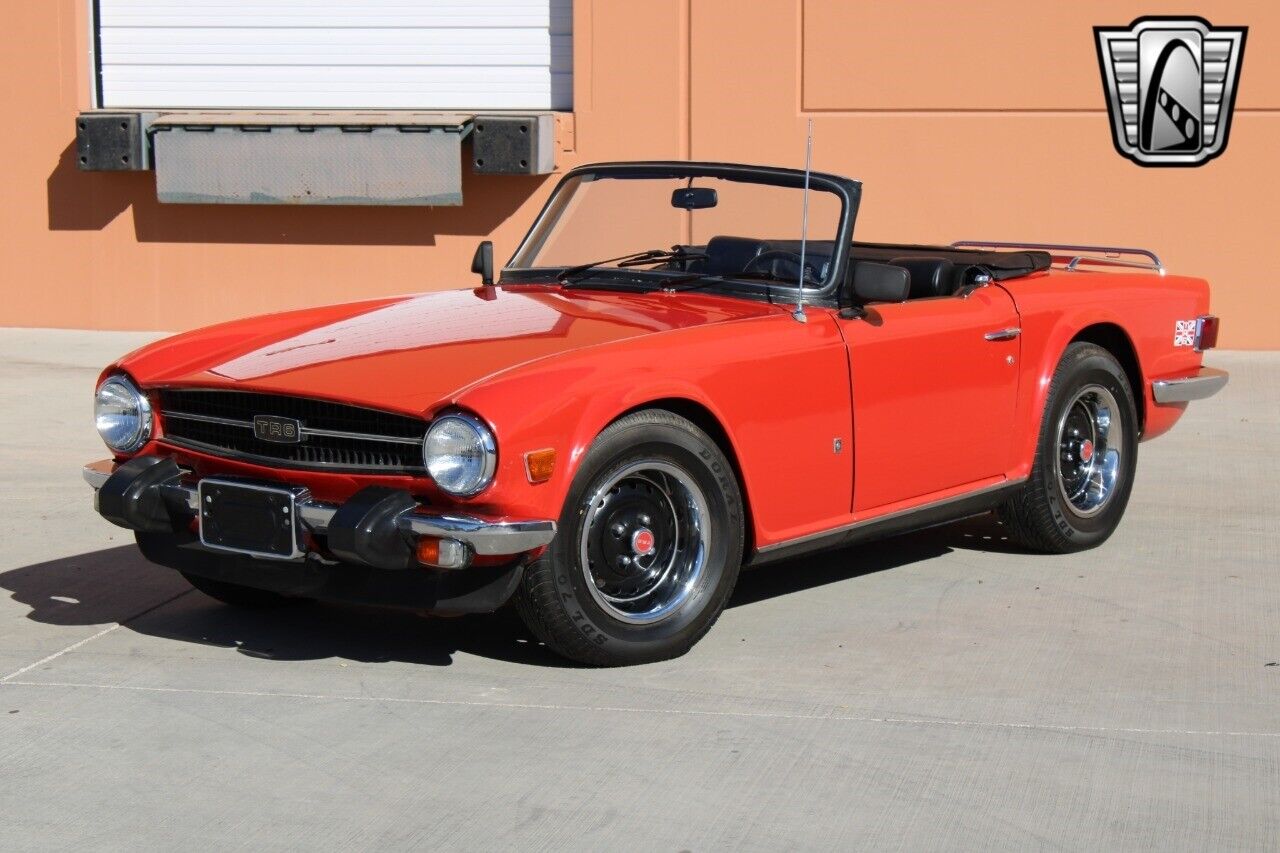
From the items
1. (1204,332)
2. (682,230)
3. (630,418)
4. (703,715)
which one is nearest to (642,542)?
(630,418)

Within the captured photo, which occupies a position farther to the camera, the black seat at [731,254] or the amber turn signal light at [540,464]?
the black seat at [731,254]

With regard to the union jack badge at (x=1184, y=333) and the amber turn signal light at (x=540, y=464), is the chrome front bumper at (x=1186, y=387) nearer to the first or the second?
the union jack badge at (x=1184, y=333)

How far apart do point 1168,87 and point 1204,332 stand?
5680 millimetres

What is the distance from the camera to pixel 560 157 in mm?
12992

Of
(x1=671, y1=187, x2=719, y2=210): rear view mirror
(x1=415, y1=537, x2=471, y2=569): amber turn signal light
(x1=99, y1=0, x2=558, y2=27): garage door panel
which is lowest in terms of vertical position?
(x1=415, y1=537, x2=471, y2=569): amber turn signal light

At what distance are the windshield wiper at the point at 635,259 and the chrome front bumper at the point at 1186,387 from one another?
2.03 metres

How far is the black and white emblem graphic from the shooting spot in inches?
479

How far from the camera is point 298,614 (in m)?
5.65

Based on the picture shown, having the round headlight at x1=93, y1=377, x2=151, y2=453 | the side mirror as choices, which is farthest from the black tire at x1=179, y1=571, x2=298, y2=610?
the side mirror

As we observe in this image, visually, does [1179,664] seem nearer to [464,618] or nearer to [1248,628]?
[1248,628]

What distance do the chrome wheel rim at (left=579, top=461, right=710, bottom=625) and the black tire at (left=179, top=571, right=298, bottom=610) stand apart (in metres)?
1.23

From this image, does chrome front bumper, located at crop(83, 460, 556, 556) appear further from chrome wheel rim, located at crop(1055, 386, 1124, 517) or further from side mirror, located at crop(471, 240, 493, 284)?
chrome wheel rim, located at crop(1055, 386, 1124, 517)

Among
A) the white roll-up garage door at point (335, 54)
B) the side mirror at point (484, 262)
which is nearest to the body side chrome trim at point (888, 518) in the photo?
the side mirror at point (484, 262)

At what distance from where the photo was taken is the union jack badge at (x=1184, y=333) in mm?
6961
